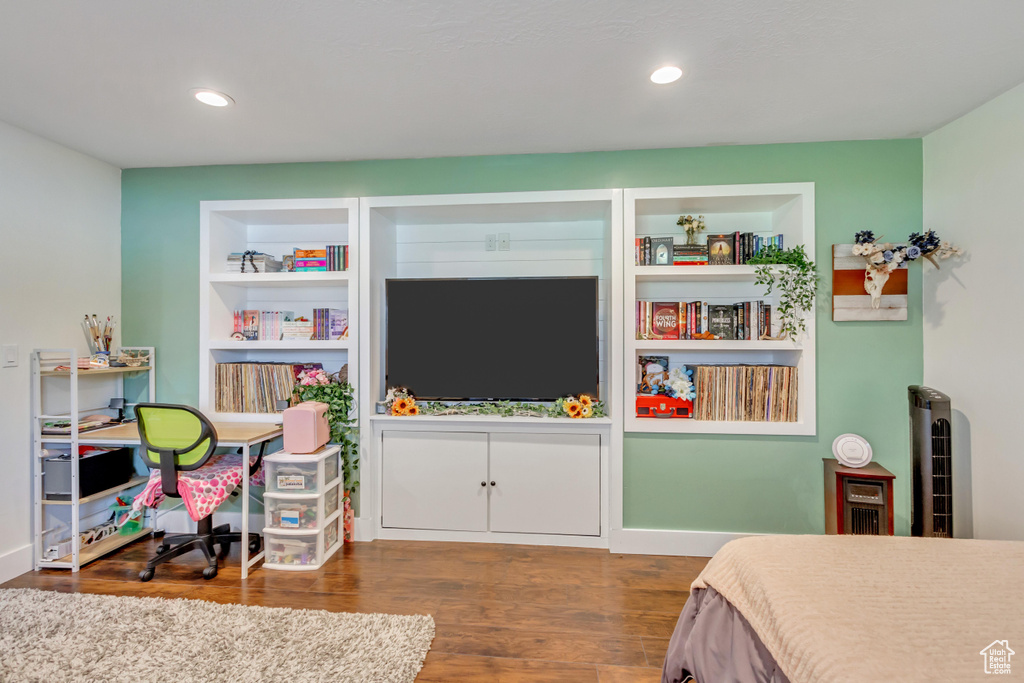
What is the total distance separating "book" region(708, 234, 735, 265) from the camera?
9.57ft

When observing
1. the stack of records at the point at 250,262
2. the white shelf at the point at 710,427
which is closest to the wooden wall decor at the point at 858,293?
the white shelf at the point at 710,427

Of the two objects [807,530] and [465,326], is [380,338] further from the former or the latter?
[807,530]

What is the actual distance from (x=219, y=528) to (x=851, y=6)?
13.2 feet

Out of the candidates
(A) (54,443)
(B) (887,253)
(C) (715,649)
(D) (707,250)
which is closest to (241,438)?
(A) (54,443)

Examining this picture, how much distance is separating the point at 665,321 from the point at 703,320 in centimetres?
23

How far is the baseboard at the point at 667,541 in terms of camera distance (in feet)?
9.55

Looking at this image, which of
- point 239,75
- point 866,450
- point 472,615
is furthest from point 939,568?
point 239,75

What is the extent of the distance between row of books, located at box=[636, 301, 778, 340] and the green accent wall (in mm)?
338

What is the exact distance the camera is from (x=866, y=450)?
8.34 ft

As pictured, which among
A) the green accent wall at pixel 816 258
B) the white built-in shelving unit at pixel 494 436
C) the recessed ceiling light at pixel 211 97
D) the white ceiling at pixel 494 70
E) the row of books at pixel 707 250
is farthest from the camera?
the white built-in shelving unit at pixel 494 436

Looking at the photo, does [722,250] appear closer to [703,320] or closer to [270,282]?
[703,320]

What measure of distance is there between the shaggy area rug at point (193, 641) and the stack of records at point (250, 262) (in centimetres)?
197

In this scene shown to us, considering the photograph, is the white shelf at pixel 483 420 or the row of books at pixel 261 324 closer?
the white shelf at pixel 483 420

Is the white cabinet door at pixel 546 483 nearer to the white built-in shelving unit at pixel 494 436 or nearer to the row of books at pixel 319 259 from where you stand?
the white built-in shelving unit at pixel 494 436
